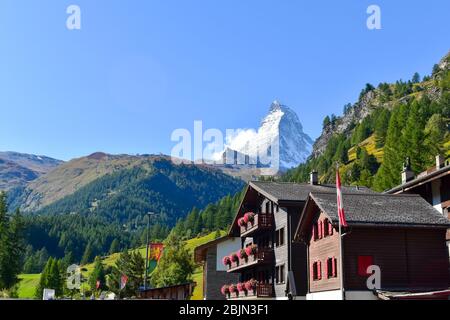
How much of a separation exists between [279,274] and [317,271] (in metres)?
8.06

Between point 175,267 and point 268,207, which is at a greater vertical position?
point 268,207

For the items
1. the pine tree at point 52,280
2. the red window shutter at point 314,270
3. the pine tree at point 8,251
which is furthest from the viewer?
the pine tree at point 52,280

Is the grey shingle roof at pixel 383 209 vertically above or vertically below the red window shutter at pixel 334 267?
above

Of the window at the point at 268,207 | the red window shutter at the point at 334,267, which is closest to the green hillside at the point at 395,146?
the red window shutter at the point at 334,267

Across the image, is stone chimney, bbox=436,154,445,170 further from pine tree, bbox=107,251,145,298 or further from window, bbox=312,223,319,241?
pine tree, bbox=107,251,145,298

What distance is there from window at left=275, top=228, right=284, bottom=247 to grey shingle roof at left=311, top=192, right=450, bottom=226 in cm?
997

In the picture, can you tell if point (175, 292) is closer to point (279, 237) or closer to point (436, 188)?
point (279, 237)

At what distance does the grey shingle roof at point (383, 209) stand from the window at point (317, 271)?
4467 mm

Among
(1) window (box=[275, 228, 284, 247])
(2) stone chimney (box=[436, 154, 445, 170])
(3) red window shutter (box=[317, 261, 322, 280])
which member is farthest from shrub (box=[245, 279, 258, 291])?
(2) stone chimney (box=[436, 154, 445, 170])

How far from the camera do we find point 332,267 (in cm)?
3178

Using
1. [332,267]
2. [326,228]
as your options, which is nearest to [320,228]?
[326,228]

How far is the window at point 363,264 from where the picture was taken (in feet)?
96.2

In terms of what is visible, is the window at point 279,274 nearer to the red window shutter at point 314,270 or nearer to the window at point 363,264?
the red window shutter at point 314,270
